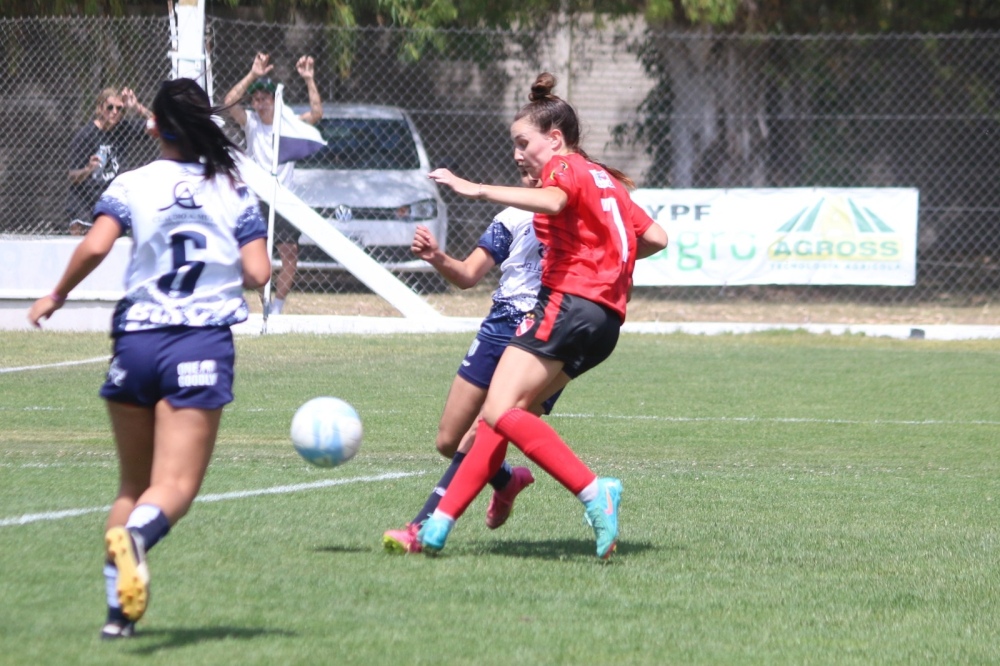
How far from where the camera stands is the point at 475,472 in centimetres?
534

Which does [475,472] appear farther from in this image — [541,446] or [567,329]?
[567,329]

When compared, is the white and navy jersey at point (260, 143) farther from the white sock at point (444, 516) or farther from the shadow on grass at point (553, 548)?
the white sock at point (444, 516)

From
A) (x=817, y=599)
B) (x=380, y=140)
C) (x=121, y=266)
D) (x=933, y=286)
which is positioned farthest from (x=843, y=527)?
(x=933, y=286)

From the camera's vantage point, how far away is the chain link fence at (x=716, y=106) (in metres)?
17.0

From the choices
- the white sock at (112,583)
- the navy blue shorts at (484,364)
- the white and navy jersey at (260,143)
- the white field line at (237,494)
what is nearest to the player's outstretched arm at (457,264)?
the navy blue shorts at (484,364)

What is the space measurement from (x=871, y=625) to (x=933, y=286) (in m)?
13.6

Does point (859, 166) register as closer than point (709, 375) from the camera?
No

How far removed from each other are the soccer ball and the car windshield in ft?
35.6

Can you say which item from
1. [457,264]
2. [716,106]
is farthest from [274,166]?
[457,264]

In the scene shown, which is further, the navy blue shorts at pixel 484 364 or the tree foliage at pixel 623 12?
the tree foliage at pixel 623 12

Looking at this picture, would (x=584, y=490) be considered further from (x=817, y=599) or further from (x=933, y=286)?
(x=933, y=286)

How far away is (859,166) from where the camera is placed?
1823 centimetres

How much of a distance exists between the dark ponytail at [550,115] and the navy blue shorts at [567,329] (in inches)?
23.2

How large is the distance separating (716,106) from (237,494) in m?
12.7
